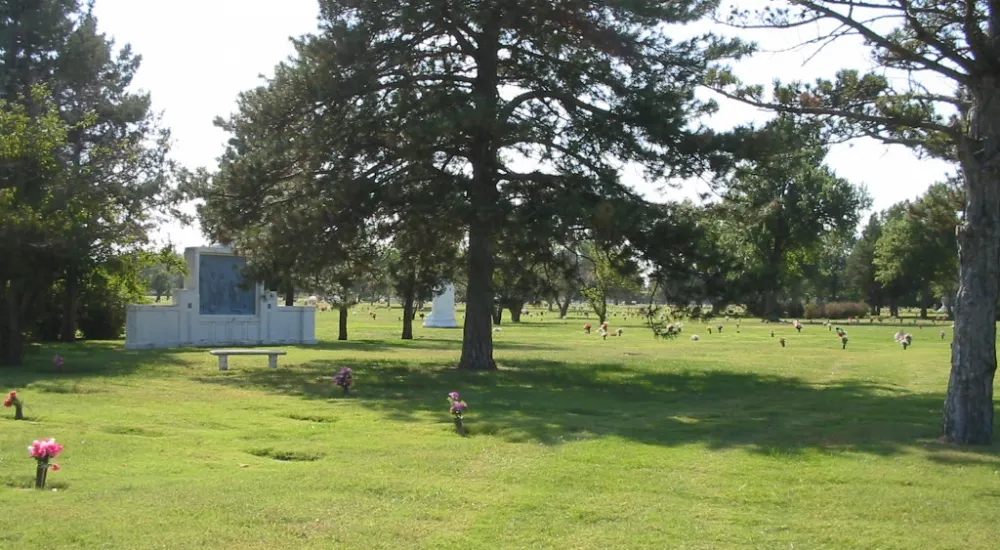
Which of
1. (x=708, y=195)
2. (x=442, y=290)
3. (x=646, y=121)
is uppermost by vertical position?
(x=646, y=121)

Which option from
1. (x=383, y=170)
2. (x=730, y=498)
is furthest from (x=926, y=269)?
(x=730, y=498)

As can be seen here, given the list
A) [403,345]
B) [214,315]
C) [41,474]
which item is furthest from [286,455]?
[403,345]

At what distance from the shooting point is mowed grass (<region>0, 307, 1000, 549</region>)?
687cm

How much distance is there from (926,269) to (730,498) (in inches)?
3121

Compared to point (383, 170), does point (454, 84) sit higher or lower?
higher

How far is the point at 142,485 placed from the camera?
26.9 feet

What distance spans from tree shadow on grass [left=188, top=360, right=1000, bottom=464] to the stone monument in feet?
29.8

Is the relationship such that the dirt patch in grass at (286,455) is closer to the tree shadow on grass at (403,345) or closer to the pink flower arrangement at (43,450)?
the pink flower arrangement at (43,450)

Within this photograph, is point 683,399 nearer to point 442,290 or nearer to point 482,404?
point 482,404

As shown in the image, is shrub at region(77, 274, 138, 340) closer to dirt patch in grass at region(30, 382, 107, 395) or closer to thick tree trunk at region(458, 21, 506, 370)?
thick tree trunk at region(458, 21, 506, 370)

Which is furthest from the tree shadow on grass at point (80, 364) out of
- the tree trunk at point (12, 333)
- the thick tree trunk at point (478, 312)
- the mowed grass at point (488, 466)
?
the thick tree trunk at point (478, 312)

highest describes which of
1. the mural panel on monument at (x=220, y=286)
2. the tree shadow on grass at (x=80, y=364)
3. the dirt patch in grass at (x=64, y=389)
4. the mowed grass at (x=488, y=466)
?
the mural panel on monument at (x=220, y=286)

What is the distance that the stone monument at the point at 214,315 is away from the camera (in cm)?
2984

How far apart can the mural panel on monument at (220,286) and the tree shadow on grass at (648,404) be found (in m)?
9.56
